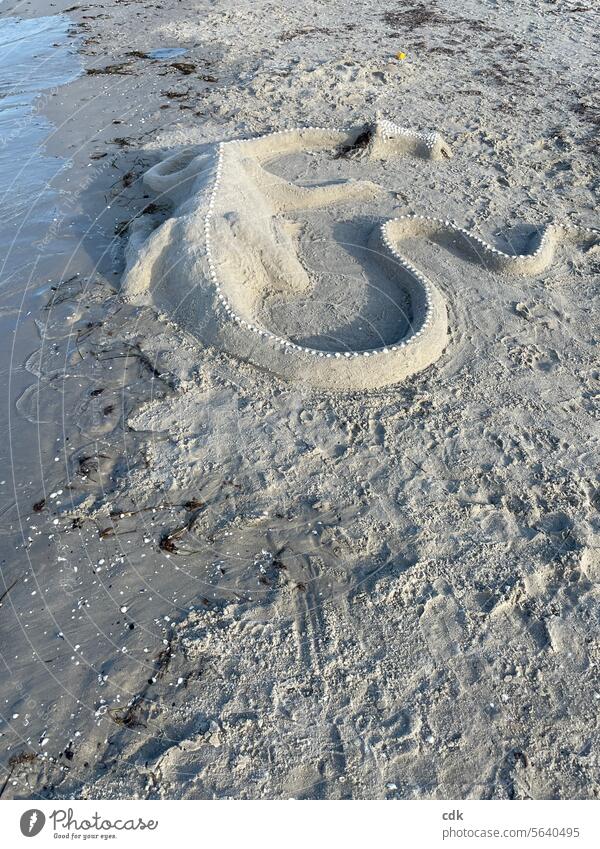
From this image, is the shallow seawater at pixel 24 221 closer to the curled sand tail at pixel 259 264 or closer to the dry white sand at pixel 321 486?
the dry white sand at pixel 321 486

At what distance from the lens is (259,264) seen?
7.97 meters

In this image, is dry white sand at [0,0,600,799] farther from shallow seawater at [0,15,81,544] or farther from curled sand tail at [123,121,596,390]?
shallow seawater at [0,15,81,544]

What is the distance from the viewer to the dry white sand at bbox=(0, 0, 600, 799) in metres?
4.37

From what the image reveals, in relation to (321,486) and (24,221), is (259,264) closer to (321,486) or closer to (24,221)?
(321,486)

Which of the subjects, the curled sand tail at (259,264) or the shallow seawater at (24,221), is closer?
the shallow seawater at (24,221)

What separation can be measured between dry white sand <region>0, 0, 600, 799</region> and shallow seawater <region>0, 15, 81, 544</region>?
368mm

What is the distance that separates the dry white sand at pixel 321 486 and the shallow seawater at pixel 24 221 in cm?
37

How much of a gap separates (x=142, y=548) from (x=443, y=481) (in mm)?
3120

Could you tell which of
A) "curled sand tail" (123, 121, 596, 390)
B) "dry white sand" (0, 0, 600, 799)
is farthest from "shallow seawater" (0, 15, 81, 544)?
"curled sand tail" (123, 121, 596, 390)

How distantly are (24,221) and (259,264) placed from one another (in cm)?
471

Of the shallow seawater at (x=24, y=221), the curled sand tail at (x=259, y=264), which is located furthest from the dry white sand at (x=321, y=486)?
the shallow seawater at (x=24, y=221)

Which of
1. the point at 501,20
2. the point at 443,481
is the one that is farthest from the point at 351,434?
the point at 501,20

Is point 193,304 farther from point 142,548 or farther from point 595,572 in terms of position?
point 595,572

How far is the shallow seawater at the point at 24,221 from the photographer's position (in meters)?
6.48
